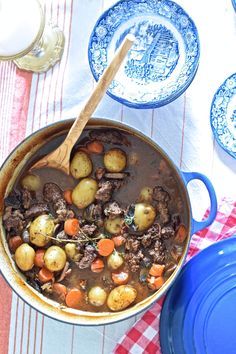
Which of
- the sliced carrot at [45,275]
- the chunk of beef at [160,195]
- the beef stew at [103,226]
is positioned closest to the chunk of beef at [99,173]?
the beef stew at [103,226]

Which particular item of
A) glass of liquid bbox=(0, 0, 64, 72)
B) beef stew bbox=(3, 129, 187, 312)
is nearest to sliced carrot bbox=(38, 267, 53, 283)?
beef stew bbox=(3, 129, 187, 312)

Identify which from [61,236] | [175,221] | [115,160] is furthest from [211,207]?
[61,236]

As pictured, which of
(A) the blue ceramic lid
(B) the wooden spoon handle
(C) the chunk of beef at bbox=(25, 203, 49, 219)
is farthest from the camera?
(C) the chunk of beef at bbox=(25, 203, 49, 219)

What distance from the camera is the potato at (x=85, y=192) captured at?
64.0 inches

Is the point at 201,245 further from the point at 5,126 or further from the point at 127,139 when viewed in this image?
the point at 5,126

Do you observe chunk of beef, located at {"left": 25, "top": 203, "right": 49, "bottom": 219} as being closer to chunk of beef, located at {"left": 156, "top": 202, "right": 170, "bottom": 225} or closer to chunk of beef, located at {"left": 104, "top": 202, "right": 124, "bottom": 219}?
chunk of beef, located at {"left": 104, "top": 202, "right": 124, "bottom": 219}

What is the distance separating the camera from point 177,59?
1679mm

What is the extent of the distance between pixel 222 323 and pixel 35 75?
0.65m

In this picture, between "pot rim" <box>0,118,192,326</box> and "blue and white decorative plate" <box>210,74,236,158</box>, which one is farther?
"blue and white decorative plate" <box>210,74,236,158</box>

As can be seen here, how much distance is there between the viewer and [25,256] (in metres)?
1.64

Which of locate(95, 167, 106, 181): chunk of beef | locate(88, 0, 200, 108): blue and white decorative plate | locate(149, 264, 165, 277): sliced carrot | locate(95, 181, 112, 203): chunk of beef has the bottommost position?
locate(149, 264, 165, 277): sliced carrot

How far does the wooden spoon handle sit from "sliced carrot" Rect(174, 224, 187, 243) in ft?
0.88

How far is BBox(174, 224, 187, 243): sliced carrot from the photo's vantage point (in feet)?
5.26

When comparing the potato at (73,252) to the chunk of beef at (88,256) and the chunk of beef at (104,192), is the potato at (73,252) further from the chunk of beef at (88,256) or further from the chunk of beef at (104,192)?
the chunk of beef at (104,192)
